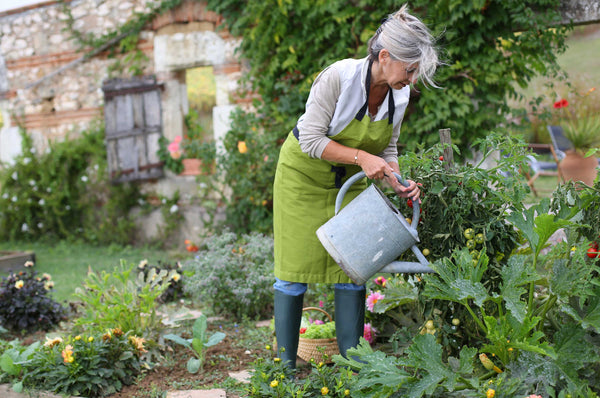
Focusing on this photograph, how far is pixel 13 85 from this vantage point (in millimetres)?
7285

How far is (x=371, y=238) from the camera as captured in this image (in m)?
1.98

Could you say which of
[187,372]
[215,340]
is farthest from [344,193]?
[187,372]

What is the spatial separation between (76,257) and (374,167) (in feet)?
16.6

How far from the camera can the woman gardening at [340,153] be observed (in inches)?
77.6

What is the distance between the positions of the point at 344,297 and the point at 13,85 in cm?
667

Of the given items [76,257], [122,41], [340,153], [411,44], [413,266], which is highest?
[411,44]

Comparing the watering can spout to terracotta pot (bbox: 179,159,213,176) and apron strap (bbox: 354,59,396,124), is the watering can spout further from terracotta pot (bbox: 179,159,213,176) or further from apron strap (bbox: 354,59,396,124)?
terracotta pot (bbox: 179,159,213,176)

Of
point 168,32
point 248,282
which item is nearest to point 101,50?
point 168,32

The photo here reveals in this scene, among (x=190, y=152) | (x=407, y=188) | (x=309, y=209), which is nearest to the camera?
(x=407, y=188)

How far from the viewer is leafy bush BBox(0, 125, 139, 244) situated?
680 centimetres

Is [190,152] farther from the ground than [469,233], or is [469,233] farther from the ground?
[469,233]

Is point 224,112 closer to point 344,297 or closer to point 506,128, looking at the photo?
point 506,128

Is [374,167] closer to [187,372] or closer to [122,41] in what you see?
[187,372]

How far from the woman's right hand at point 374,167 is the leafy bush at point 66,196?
5.17m
